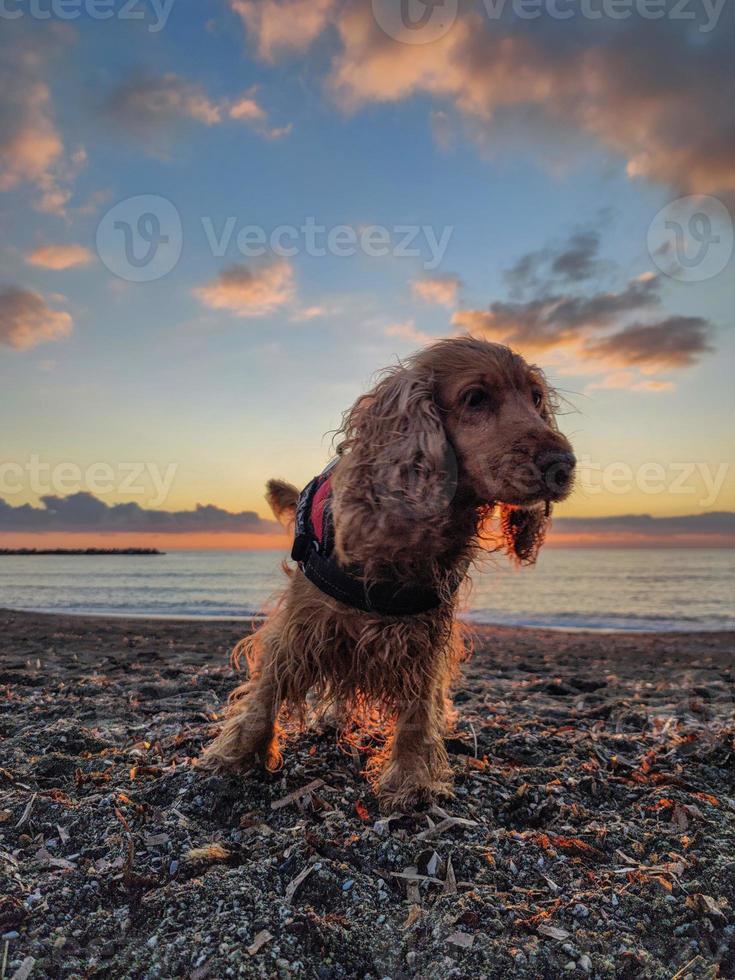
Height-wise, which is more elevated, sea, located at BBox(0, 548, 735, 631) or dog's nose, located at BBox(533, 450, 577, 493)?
dog's nose, located at BBox(533, 450, 577, 493)

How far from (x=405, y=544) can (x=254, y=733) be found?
150cm

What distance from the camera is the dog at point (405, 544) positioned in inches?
111

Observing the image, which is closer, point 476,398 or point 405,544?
point 405,544

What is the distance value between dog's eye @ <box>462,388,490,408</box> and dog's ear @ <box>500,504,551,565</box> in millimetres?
716

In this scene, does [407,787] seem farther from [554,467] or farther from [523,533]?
[554,467]

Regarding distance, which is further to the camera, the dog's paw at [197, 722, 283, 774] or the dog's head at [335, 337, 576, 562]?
the dog's paw at [197, 722, 283, 774]

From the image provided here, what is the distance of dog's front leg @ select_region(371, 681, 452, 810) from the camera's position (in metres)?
3.21

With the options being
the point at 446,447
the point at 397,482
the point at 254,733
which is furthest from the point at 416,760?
the point at 446,447

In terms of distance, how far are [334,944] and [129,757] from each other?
194 centimetres

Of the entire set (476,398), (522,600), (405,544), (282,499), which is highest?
(476,398)

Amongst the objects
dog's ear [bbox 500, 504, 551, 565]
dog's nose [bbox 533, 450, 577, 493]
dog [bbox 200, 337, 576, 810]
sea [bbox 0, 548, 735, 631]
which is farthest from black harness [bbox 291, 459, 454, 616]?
sea [bbox 0, 548, 735, 631]

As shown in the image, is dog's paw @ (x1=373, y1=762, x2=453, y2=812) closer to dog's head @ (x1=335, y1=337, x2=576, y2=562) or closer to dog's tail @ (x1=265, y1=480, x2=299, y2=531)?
dog's head @ (x1=335, y1=337, x2=576, y2=562)

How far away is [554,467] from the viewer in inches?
102

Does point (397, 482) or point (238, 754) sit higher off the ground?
point (397, 482)
